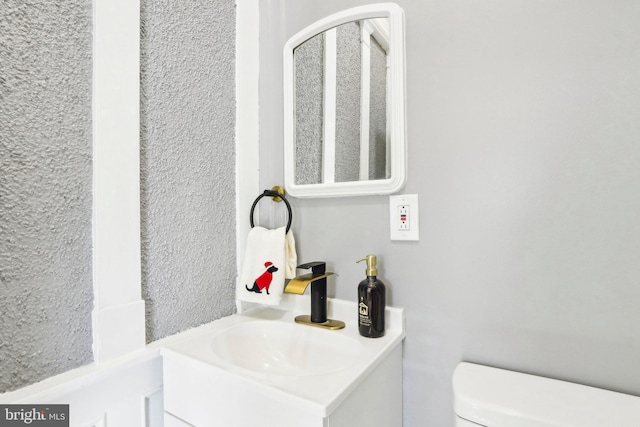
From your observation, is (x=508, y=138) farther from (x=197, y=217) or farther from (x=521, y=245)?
(x=197, y=217)

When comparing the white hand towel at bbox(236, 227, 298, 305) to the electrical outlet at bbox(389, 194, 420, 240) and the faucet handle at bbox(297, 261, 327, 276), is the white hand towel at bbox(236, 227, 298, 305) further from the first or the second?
the electrical outlet at bbox(389, 194, 420, 240)

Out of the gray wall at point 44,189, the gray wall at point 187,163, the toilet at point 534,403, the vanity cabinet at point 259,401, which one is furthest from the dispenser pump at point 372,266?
the gray wall at point 44,189

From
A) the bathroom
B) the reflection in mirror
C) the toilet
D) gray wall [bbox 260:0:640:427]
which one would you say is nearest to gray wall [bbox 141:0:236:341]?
the bathroom

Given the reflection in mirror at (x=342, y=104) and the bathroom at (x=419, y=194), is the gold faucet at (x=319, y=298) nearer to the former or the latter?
the bathroom at (x=419, y=194)

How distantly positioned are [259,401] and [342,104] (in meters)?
0.83

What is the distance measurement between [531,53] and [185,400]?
3.76 feet

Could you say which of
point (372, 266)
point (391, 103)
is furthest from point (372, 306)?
point (391, 103)

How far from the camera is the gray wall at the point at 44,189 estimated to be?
2.01ft

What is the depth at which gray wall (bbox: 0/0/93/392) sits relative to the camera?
611 millimetres

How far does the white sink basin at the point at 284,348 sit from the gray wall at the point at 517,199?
19 centimetres

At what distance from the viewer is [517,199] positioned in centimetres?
79

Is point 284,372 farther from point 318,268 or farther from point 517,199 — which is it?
point 517,199

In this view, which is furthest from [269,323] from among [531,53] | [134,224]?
[531,53]

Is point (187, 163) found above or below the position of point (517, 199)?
above
